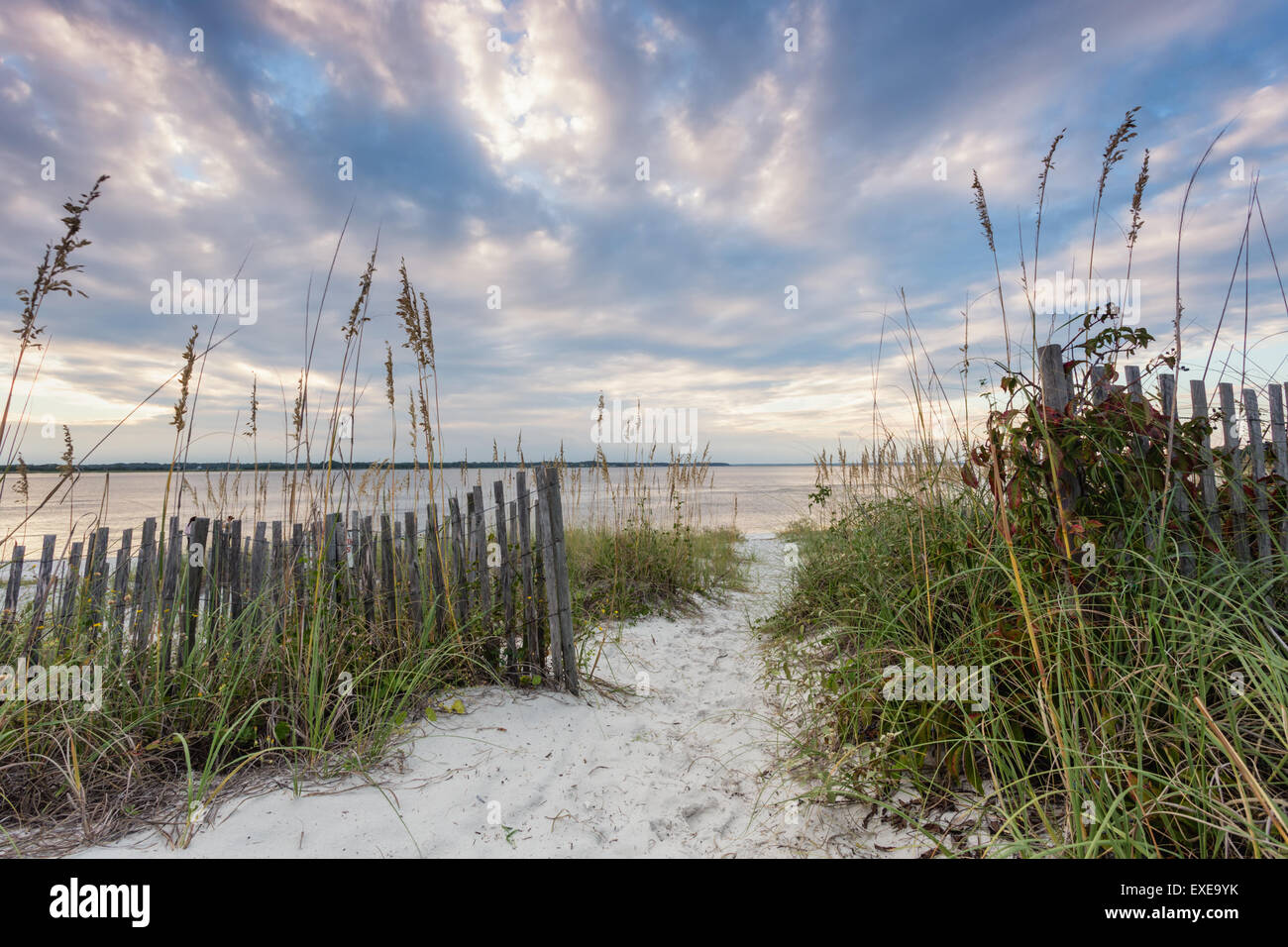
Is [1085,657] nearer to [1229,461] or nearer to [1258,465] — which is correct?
[1229,461]

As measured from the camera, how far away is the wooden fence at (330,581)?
283cm

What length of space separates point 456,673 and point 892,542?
2.73 metres

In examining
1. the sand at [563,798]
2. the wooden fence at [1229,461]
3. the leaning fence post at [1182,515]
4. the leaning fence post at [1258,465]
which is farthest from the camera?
the leaning fence post at [1258,465]

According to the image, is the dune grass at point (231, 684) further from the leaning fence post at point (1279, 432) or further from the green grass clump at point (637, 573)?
the leaning fence post at point (1279, 432)

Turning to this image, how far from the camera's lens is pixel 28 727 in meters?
2.16

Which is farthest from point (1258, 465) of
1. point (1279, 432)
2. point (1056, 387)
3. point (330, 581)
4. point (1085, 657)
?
point (330, 581)

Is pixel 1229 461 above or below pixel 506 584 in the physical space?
above

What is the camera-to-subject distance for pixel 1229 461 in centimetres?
254

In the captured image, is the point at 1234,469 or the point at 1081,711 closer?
the point at 1081,711

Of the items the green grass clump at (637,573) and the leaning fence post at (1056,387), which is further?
the green grass clump at (637,573)

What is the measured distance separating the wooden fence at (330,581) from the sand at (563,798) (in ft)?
1.62

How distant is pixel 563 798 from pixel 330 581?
1.74 metres

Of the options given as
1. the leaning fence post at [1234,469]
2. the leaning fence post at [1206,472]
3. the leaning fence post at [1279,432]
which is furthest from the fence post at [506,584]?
the leaning fence post at [1279,432]
